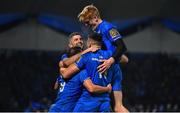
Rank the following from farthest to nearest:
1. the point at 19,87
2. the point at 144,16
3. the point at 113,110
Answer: the point at 144,16, the point at 19,87, the point at 113,110

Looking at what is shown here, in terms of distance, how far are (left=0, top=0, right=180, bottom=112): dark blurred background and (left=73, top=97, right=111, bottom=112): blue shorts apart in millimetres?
4967

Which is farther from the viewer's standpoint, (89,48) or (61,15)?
(61,15)

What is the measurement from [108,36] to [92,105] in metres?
0.67

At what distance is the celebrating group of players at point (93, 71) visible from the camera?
5.52 m

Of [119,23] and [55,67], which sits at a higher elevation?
[119,23]

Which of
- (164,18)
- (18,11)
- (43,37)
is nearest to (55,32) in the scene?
(43,37)

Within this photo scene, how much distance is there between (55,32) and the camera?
471 inches

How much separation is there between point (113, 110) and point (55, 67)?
5.77m

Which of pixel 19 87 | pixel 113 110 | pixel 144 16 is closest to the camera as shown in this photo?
pixel 113 110

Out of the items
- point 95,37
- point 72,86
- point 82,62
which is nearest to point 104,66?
point 82,62

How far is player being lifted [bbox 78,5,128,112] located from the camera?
563 cm

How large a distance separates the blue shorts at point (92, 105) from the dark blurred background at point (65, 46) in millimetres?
4967

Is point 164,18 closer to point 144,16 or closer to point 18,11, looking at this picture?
point 144,16

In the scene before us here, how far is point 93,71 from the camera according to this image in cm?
552
